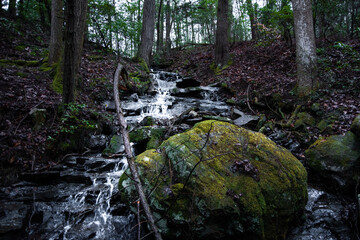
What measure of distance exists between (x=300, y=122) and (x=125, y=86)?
25.8 ft

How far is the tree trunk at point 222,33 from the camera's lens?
12.7m

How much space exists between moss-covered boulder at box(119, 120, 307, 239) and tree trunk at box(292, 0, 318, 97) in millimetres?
4574

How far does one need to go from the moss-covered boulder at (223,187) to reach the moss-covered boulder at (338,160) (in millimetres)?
1206

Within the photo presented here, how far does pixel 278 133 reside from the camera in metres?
6.17

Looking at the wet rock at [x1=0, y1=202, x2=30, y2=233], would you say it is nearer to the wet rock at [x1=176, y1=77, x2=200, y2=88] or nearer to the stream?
the stream

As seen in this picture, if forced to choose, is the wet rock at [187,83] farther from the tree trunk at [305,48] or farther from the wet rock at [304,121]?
the wet rock at [304,121]

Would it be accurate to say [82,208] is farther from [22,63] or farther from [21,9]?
[21,9]

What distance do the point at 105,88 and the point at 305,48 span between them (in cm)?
799

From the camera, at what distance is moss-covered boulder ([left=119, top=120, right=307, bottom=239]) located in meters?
2.78

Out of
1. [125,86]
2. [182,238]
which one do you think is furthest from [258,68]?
[182,238]

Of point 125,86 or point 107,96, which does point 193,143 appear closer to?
point 107,96

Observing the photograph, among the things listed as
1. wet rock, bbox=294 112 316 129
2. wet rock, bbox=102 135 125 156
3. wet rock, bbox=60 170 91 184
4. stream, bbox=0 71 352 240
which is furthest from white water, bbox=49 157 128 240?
wet rock, bbox=294 112 316 129

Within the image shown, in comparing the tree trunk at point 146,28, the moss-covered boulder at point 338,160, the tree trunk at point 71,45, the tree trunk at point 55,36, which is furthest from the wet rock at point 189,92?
the moss-covered boulder at point 338,160

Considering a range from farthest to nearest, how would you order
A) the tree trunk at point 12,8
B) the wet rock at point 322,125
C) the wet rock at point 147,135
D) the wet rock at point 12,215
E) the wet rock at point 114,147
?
the tree trunk at point 12,8
the wet rock at point 147,135
the wet rock at point 322,125
the wet rock at point 114,147
the wet rock at point 12,215
